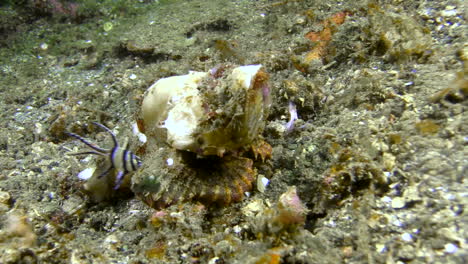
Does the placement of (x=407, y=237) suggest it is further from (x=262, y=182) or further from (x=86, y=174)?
(x=86, y=174)

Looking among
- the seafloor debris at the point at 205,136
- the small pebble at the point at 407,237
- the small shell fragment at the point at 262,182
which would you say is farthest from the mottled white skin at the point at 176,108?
the small pebble at the point at 407,237

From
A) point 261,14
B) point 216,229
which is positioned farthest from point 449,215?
point 261,14

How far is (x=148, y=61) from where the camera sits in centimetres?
595

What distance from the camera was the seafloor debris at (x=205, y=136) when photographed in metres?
2.58

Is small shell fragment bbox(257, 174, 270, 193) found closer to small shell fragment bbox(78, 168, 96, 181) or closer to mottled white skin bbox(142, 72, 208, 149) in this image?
mottled white skin bbox(142, 72, 208, 149)

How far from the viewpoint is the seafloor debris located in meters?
2.58

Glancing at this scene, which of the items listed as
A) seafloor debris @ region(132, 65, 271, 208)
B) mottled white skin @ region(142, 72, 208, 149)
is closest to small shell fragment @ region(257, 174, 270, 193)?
seafloor debris @ region(132, 65, 271, 208)

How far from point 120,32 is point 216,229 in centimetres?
587

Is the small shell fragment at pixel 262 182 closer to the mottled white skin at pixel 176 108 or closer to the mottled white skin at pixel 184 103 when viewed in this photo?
the mottled white skin at pixel 184 103

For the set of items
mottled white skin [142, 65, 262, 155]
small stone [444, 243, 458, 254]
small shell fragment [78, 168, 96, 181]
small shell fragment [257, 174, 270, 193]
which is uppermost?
mottled white skin [142, 65, 262, 155]

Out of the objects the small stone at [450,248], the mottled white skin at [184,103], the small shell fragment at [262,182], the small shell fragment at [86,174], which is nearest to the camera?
the small stone at [450,248]

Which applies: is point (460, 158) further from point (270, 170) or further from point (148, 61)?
point (148, 61)

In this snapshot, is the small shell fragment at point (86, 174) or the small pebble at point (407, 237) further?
the small shell fragment at point (86, 174)

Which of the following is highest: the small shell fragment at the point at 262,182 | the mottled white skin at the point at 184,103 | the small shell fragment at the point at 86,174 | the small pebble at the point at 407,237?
the mottled white skin at the point at 184,103
